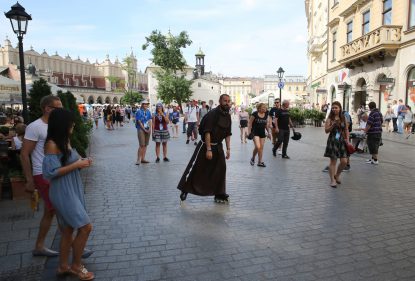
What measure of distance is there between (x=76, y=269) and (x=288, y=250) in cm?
221

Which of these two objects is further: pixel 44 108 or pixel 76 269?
pixel 44 108

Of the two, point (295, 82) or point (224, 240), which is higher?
point (295, 82)

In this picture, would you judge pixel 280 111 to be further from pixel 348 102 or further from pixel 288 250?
pixel 348 102

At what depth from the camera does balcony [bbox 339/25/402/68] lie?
774 inches

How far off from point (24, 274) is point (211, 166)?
3092 millimetres

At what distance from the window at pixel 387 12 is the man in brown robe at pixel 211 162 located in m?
19.4

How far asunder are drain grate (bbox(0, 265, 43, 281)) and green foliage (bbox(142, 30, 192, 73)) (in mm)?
60850

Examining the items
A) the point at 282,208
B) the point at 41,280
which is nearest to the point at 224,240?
the point at 282,208

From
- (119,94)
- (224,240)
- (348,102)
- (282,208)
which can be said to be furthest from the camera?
(119,94)

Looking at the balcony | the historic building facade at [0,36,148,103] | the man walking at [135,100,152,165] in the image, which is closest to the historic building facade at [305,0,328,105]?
the balcony

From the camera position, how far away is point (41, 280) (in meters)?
3.33

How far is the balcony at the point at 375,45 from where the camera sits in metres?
19.7

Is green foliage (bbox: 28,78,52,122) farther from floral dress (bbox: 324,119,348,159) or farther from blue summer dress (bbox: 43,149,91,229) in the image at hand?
floral dress (bbox: 324,119,348,159)

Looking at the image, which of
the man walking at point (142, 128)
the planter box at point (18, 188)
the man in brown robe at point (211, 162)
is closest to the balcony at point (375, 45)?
the man walking at point (142, 128)
